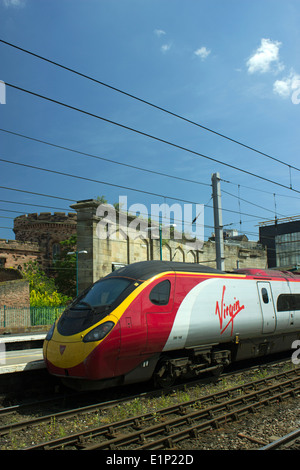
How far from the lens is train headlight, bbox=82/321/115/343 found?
8.05 meters

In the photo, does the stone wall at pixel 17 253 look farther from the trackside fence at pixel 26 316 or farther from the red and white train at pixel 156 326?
the red and white train at pixel 156 326

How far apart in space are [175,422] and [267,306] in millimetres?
6051

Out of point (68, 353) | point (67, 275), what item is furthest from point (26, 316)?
point (68, 353)

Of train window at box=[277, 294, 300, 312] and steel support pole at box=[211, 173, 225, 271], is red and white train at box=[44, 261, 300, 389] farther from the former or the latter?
steel support pole at box=[211, 173, 225, 271]

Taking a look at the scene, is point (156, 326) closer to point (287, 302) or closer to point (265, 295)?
point (265, 295)

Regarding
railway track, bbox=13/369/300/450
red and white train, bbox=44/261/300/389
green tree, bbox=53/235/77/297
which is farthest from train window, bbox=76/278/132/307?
green tree, bbox=53/235/77/297

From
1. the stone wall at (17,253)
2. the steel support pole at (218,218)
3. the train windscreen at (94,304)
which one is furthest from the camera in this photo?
the stone wall at (17,253)

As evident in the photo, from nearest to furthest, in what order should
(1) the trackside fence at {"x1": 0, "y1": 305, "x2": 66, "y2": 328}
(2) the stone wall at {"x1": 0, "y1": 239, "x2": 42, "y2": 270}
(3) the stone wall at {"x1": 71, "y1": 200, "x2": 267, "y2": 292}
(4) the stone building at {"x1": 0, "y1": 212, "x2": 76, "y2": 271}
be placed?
1. (3) the stone wall at {"x1": 71, "y1": 200, "x2": 267, "y2": 292}
2. (1) the trackside fence at {"x1": 0, "y1": 305, "x2": 66, "y2": 328}
3. (2) the stone wall at {"x1": 0, "y1": 239, "x2": 42, "y2": 270}
4. (4) the stone building at {"x1": 0, "y1": 212, "x2": 76, "y2": 271}

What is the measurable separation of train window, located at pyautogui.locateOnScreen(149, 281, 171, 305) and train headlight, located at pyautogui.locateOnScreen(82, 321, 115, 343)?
124 centimetres

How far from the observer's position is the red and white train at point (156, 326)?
8180mm

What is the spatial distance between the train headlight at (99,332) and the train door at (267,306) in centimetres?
565

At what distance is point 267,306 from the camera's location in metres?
12.5

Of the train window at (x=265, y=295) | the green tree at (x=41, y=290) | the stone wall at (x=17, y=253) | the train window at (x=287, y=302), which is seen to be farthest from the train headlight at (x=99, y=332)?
the stone wall at (x=17, y=253)

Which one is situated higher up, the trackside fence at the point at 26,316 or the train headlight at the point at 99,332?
the train headlight at the point at 99,332
